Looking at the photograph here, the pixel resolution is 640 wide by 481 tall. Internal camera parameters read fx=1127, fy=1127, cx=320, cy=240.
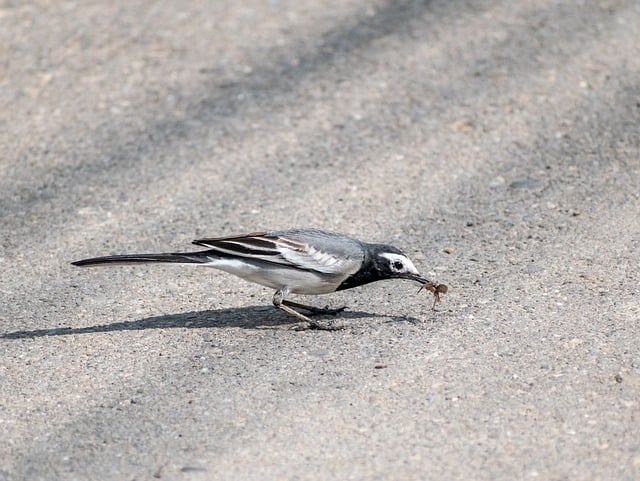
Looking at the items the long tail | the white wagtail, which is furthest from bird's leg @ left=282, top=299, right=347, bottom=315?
the long tail

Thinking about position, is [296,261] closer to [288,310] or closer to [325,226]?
[288,310]

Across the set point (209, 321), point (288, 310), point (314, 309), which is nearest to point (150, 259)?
point (209, 321)

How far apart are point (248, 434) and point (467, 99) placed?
18.3ft

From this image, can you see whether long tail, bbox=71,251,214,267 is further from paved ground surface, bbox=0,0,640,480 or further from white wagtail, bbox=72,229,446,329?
paved ground surface, bbox=0,0,640,480

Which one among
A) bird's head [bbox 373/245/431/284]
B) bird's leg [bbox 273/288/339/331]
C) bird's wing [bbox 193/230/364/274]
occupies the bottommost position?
bird's leg [bbox 273/288/339/331]

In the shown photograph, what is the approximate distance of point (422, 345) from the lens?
258 inches

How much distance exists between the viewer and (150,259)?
22.5ft

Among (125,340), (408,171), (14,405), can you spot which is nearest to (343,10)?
(408,171)

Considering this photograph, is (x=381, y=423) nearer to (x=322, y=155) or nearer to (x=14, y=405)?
(x=14, y=405)

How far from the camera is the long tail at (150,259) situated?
270 inches

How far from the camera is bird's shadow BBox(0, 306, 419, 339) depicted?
6.92 m

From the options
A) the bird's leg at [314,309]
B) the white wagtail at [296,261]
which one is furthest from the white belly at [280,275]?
the bird's leg at [314,309]

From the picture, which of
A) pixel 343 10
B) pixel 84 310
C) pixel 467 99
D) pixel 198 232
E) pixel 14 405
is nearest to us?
pixel 14 405

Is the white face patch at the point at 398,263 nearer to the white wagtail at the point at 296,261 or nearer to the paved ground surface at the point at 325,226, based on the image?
the white wagtail at the point at 296,261
